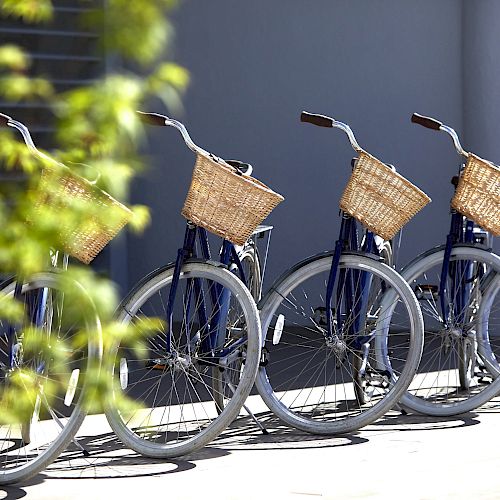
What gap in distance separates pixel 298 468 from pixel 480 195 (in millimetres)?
1392

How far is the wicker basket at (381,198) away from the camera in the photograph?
420cm

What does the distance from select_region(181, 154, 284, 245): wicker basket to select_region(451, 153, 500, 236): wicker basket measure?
99 centimetres

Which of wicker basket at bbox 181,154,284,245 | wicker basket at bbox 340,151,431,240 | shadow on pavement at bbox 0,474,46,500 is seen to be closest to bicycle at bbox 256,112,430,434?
wicker basket at bbox 340,151,431,240

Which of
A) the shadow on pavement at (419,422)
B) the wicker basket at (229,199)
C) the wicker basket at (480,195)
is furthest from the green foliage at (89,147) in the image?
the wicker basket at (480,195)

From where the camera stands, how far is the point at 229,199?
3.83 meters

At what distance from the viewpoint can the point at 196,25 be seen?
302 inches

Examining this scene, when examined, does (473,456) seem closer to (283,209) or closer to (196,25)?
(283,209)

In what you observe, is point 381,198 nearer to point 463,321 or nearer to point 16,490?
point 463,321

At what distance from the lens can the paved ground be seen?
350cm

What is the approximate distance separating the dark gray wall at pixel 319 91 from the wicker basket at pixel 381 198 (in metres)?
3.45

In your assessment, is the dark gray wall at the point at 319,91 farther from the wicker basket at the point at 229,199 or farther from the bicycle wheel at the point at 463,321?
the wicker basket at the point at 229,199

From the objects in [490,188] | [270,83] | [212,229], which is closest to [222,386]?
[212,229]

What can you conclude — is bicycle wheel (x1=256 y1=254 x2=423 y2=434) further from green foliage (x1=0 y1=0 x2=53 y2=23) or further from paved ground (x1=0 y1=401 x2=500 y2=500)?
green foliage (x1=0 y1=0 x2=53 y2=23)

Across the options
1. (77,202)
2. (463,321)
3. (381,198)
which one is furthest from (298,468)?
(77,202)
